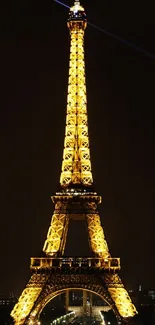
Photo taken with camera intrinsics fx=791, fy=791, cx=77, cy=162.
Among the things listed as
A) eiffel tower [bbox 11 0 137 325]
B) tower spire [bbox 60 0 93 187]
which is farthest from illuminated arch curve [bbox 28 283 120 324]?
tower spire [bbox 60 0 93 187]

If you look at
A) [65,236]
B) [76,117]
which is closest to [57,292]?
[65,236]

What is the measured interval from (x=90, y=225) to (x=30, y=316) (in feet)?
25.1

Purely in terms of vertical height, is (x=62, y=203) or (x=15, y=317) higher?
(x=62, y=203)

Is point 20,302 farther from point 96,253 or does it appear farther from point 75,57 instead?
point 75,57

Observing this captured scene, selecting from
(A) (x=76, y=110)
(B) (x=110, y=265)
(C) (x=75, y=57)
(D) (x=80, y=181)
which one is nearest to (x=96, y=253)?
(B) (x=110, y=265)

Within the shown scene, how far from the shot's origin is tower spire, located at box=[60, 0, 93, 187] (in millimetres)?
57125

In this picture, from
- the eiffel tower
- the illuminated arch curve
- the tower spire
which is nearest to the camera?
the illuminated arch curve

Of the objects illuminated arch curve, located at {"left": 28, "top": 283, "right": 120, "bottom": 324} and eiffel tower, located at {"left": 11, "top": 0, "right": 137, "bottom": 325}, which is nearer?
illuminated arch curve, located at {"left": 28, "top": 283, "right": 120, "bottom": 324}

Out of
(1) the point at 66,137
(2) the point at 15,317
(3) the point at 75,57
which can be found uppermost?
(3) the point at 75,57

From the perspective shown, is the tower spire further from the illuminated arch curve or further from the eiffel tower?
the illuminated arch curve

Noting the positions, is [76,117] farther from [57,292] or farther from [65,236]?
[57,292]

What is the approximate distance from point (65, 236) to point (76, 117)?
8792mm

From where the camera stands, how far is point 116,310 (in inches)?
2061

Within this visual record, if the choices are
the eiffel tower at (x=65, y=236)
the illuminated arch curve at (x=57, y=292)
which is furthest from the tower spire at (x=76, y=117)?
the illuminated arch curve at (x=57, y=292)
